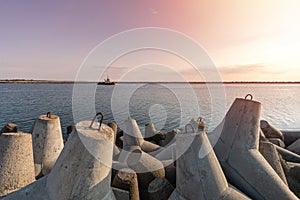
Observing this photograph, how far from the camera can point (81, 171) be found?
258 cm

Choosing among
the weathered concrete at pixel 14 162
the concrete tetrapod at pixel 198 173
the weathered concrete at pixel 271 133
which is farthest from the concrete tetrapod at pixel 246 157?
the weathered concrete at pixel 271 133

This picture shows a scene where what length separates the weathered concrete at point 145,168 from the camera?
3.93m

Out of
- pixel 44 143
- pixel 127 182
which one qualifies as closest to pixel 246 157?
pixel 127 182

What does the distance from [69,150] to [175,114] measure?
18.8 metres

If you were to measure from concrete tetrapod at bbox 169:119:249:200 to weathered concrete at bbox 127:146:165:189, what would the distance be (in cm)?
69

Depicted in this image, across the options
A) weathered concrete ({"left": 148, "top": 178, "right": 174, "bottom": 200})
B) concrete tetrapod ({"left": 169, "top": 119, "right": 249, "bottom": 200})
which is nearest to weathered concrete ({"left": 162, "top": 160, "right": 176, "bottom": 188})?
weathered concrete ({"left": 148, "top": 178, "right": 174, "bottom": 200})

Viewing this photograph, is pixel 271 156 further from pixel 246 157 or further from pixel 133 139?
pixel 133 139

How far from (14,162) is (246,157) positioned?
357 cm

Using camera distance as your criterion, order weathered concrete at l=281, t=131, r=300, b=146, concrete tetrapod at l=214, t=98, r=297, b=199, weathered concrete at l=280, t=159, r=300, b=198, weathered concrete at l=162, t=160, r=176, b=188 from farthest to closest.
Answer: weathered concrete at l=281, t=131, r=300, b=146 → weathered concrete at l=280, t=159, r=300, b=198 → weathered concrete at l=162, t=160, r=176, b=188 → concrete tetrapod at l=214, t=98, r=297, b=199

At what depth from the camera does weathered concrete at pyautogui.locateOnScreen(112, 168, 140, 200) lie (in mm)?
3398

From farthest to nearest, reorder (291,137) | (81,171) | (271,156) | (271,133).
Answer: (291,137), (271,133), (271,156), (81,171)

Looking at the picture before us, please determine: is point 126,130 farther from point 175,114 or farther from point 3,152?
point 175,114

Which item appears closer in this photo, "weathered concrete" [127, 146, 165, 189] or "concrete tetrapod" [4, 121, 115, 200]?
"concrete tetrapod" [4, 121, 115, 200]

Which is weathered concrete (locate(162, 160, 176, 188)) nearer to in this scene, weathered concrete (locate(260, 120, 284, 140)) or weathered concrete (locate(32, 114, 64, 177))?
weathered concrete (locate(32, 114, 64, 177))
